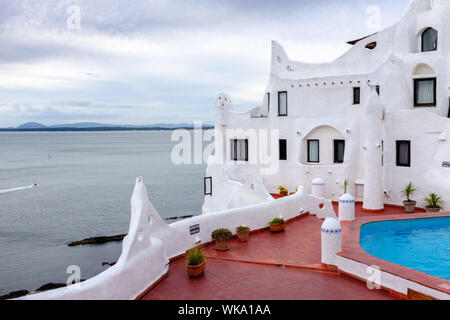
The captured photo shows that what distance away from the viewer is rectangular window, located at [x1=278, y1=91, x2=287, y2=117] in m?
24.8

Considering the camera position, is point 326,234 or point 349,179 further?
point 349,179

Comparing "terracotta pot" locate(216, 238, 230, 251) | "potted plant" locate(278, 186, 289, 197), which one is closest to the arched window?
"potted plant" locate(278, 186, 289, 197)

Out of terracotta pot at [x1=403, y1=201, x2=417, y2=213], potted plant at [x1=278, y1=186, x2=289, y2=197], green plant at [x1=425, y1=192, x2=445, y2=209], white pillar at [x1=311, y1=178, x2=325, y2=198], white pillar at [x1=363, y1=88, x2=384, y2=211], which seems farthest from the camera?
potted plant at [x1=278, y1=186, x2=289, y2=197]

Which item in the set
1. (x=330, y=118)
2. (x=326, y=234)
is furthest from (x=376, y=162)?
(x=326, y=234)

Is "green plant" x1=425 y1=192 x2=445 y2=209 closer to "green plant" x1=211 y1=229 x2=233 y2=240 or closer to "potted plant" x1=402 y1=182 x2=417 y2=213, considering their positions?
"potted plant" x1=402 y1=182 x2=417 y2=213

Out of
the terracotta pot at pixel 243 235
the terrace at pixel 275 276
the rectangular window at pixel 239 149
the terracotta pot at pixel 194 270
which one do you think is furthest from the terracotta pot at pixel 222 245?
the rectangular window at pixel 239 149

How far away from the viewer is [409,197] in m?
20.0

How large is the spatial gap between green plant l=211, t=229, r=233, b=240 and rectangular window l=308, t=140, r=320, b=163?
42.1 ft

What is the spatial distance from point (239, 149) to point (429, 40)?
13.2 m

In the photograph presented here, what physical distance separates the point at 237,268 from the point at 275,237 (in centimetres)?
341

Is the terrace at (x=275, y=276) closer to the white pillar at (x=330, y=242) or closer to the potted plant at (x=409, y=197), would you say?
the white pillar at (x=330, y=242)

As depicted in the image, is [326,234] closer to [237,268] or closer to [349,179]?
[237,268]

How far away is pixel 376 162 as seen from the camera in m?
19.5

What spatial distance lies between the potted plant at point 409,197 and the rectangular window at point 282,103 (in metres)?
8.64
